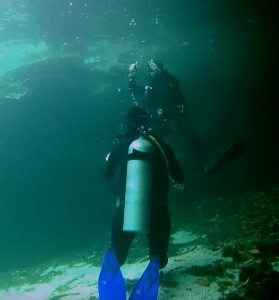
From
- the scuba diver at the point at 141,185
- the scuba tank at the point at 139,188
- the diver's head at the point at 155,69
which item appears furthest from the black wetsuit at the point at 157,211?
the diver's head at the point at 155,69

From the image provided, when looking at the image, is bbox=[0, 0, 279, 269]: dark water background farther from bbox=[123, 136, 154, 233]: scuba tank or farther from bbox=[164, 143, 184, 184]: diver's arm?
bbox=[123, 136, 154, 233]: scuba tank

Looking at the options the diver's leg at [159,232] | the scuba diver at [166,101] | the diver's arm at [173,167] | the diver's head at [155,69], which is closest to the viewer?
the diver's leg at [159,232]

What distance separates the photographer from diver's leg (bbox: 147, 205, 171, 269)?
4.41 metres

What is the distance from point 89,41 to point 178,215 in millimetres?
14564

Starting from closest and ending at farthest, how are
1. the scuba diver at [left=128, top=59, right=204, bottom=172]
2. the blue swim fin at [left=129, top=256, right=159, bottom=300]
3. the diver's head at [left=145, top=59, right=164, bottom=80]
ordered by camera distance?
the blue swim fin at [left=129, top=256, right=159, bottom=300] < the scuba diver at [left=128, top=59, right=204, bottom=172] < the diver's head at [left=145, top=59, right=164, bottom=80]

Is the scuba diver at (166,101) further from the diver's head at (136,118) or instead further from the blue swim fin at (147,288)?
the blue swim fin at (147,288)

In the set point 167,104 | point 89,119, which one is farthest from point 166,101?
point 89,119

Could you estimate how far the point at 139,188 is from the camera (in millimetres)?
3988

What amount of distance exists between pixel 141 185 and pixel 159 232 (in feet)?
3.08

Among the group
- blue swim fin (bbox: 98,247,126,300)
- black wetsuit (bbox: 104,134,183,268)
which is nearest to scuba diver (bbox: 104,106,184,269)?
black wetsuit (bbox: 104,134,183,268)

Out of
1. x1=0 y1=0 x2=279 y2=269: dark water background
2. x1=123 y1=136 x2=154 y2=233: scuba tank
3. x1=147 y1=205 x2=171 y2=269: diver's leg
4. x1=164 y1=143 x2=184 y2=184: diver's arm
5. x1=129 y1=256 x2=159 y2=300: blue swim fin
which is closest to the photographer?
x1=129 y1=256 x2=159 y2=300: blue swim fin

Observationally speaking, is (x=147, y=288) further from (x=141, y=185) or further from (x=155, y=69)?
(x=155, y=69)

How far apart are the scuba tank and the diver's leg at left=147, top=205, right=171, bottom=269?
0.48 m

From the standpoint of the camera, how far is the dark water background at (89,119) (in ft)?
36.7
